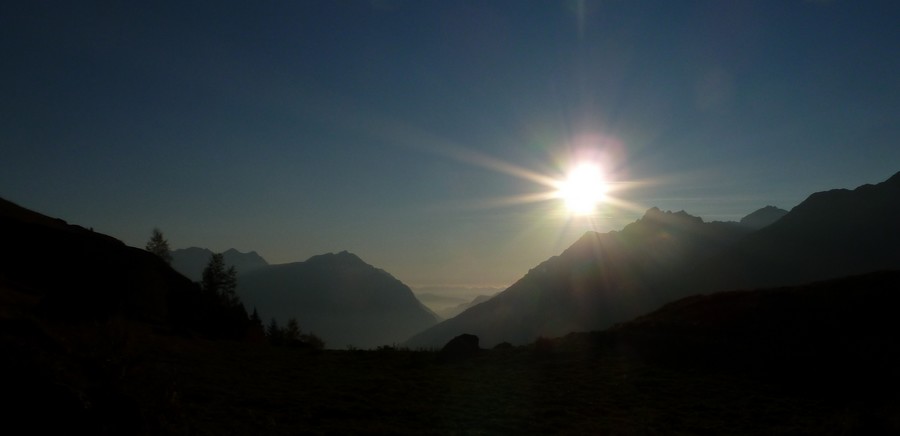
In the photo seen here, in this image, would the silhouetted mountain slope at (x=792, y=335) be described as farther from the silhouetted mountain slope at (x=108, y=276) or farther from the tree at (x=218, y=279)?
the tree at (x=218, y=279)

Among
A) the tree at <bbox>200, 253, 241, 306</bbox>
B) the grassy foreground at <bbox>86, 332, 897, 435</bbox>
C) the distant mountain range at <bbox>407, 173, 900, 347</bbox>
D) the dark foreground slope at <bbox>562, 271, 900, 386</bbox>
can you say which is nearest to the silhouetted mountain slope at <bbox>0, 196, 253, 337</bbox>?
the grassy foreground at <bbox>86, 332, 897, 435</bbox>

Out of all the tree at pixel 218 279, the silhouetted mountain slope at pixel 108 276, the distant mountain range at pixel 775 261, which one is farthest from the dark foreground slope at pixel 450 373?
the distant mountain range at pixel 775 261

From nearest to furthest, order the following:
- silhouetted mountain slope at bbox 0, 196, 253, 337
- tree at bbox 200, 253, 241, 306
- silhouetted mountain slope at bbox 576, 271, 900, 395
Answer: silhouetted mountain slope at bbox 576, 271, 900, 395, silhouetted mountain slope at bbox 0, 196, 253, 337, tree at bbox 200, 253, 241, 306

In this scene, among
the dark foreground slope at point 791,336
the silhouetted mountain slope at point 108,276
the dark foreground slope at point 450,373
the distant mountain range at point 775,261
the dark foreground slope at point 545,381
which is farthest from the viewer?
the distant mountain range at point 775,261

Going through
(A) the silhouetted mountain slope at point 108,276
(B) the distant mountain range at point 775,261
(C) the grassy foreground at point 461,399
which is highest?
(B) the distant mountain range at point 775,261

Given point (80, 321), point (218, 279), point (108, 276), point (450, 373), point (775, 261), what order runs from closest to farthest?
point (450, 373), point (80, 321), point (108, 276), point (218, 279), point (775, 261)

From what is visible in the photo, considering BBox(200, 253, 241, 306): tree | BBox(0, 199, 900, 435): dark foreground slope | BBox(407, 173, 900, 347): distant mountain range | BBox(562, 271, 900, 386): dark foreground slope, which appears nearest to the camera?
BBox(0, 199, 900, 435): dark foreground slope

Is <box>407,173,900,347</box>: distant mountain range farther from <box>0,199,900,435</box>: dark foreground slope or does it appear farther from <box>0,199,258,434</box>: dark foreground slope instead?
<box>0,199,900,435</box>: dark foreground slope

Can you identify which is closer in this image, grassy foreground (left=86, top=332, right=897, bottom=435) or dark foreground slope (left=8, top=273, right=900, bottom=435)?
dark foreground slope (left=8, top=273, right=900, bottom=435)

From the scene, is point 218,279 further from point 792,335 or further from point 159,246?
point 792,335

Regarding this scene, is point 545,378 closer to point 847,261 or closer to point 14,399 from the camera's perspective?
point 14,399

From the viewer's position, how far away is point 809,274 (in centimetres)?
13550

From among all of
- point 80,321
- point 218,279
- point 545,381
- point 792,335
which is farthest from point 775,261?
point 80,321

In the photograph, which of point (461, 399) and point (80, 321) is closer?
point (461, 399)
